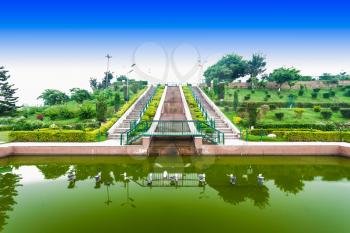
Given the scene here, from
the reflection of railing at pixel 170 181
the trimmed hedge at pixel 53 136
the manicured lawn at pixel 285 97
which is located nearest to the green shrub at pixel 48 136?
the trimmed hedge at pixel 53 136

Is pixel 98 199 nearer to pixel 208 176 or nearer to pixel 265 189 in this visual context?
pixel 208 176

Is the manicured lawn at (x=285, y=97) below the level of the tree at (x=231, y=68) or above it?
below

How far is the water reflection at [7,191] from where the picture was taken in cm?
1025

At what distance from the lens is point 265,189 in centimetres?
1296

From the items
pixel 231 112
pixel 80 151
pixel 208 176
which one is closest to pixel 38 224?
pixel 208 176

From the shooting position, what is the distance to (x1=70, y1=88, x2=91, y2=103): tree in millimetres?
43031

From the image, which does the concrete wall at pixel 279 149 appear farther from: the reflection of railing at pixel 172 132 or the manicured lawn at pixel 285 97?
the manicured lawn at pixel 285 97

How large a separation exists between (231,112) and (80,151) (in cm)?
1888

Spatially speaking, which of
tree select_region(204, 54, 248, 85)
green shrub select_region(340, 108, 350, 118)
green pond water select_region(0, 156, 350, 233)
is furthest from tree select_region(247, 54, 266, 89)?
green pond water select_region(0, 156, 350, 233)

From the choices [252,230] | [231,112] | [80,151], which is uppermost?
[231,112]

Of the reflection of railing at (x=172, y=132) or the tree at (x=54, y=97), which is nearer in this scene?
the reflection of railing at (x=172, y=132)

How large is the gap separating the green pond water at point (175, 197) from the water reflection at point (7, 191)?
0.04 m

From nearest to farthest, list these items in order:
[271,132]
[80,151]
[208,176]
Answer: [208,176] → [80,151] → [271,132]

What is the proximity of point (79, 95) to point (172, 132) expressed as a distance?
91.5 feet
